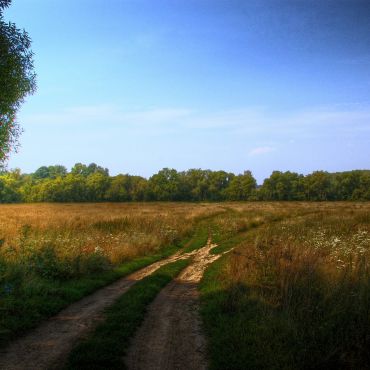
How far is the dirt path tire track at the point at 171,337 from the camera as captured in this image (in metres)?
5.69

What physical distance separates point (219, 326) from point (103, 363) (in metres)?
2.81

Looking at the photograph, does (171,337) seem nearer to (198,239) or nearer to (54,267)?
(54,267)

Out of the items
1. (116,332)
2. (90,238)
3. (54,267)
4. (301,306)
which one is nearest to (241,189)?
(90,238)

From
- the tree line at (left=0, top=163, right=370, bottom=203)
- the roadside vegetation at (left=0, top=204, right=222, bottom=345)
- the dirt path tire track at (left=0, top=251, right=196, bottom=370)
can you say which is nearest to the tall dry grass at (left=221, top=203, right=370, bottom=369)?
the dirt path tire track at (left=0, top=251, right=196, bottom=370)

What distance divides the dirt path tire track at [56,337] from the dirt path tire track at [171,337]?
4.17 feet

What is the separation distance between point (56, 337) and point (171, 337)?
8.13ft

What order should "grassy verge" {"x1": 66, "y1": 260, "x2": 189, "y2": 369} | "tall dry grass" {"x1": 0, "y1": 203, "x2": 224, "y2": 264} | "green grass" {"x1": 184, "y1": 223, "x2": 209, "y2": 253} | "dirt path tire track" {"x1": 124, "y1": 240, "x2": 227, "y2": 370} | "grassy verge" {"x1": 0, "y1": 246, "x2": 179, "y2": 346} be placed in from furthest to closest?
1. "green grass" {"x1": 184, "y1": 223, "x2": 209, "y2": 253}
2. "tall dry grass" {"x1": 0, "y1": 203, "x2": 224, "y2": 264}
3. "grassy verge" {"x1": 0, "y1": 246, "x2": 179, "y2": 346}
4. "dirt path tire track" {"x1": 124, "y1": 240, "x2": 227, "y2": 370}
5. "grassy verge" {"x1": 66, "y1": 260, "x2": 189, "y2": 369}

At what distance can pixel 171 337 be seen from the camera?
22.3 feet

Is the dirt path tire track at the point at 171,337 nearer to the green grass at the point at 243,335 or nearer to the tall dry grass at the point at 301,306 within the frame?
the green grass at the point at 243,335

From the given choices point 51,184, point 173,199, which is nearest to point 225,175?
point 173,199

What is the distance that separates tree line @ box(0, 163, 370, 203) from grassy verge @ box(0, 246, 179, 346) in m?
93.0

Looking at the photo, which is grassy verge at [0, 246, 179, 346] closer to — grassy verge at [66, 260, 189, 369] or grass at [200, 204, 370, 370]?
grassy verge at [66, 260, 189, 369]

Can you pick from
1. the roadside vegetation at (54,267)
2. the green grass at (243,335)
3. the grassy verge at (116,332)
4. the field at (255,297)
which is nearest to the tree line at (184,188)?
the roadside vegetation at (54,267)

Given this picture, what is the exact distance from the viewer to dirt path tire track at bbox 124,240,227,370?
5.69 metres
